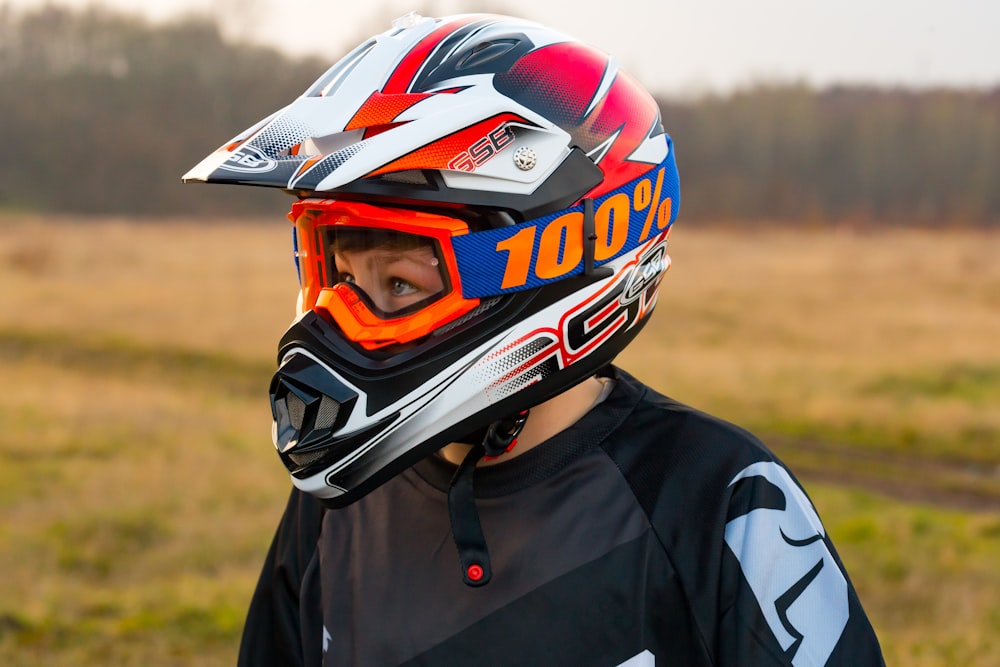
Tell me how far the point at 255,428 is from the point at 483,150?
24.0 ft

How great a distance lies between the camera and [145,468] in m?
7.14

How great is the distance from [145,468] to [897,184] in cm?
4096

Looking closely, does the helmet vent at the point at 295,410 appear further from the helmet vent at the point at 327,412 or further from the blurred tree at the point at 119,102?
the blurred tree at the point at 119,102

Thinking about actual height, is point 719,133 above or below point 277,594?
below

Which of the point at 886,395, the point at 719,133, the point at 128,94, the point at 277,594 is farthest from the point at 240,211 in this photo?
the point at 277,594

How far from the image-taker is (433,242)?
70.6 inches

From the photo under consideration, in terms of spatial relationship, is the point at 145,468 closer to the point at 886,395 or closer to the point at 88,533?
the point at 88,533

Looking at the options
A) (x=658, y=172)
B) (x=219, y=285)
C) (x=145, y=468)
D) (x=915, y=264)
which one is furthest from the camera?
(x=915, y=264)

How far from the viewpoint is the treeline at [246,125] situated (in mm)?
39781

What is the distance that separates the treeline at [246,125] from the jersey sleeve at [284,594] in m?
35.8

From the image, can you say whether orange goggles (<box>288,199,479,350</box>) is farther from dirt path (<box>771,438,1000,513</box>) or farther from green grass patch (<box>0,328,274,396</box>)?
green grass patch (<box>0,328,274,396</box>)

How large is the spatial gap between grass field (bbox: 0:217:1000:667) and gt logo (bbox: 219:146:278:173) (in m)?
2.97

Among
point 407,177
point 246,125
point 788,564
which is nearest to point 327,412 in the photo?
point 407,177

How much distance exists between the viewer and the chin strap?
1.73 metres
